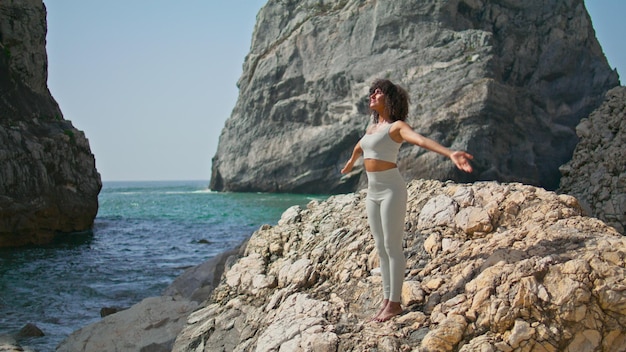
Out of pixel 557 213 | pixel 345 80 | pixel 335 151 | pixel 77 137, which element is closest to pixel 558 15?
pixel 345 80

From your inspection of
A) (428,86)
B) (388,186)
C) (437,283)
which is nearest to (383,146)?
(388,186)

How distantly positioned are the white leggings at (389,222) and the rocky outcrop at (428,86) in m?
44.0

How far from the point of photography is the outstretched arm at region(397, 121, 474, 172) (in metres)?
4.09

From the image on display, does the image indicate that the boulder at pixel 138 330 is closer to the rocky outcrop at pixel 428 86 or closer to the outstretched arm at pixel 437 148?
the outstretched arm at pixel 437 148

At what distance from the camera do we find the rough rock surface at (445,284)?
172 inches

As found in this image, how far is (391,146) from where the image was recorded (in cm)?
500

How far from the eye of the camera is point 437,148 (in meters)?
4.32

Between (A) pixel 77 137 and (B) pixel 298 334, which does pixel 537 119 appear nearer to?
(A) pixel 77 137

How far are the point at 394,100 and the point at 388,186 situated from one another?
836 mm

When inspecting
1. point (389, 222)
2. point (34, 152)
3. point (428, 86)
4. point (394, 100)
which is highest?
point (428, 86)

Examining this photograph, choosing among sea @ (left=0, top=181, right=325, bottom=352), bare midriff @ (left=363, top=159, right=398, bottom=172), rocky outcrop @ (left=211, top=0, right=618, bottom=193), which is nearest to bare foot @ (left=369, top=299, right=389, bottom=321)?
bare midriff @ (left=363, top=159, right=398, bottom=172)

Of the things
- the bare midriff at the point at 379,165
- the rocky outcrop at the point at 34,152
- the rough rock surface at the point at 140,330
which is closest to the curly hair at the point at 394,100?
the bare midriff at the point at 379,165

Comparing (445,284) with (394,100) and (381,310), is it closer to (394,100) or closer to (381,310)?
(381,310)

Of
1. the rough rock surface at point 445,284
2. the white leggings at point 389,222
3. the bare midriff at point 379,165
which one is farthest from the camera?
the bare midriff at point 379,165
